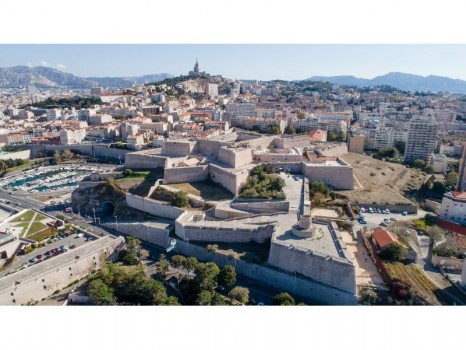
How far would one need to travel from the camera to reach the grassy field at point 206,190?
783 inches

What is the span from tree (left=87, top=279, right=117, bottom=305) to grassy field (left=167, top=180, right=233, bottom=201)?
8040mm

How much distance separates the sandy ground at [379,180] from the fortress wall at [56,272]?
13674 millimetres

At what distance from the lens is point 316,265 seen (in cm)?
1323

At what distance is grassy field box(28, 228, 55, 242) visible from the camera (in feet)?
54.9

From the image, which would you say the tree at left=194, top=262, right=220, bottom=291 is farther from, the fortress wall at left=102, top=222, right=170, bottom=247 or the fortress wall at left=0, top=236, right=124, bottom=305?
the fortress wall at left=0, top=236, right=124, bottom=305

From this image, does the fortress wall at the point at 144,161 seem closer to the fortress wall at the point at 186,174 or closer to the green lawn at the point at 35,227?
the fortress wall at the point at 186,174

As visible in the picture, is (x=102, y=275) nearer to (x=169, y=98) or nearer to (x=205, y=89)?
(x=169, y=98)

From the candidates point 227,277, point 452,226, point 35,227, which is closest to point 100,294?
point 227,277

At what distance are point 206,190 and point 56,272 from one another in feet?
30.0

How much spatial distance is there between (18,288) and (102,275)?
289 cm

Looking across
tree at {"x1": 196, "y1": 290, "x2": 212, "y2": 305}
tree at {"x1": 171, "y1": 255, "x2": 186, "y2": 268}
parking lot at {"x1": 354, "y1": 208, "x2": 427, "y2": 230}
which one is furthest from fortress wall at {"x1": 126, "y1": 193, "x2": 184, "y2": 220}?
parking lot at {"x1": 354, "y1": 208, "x2": 427, "y2": 230}

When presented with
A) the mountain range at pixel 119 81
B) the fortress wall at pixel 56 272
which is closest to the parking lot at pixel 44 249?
the fortress wall at pixel 56 272

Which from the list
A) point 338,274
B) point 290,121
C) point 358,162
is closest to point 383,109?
point 290,121

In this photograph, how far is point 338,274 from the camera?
41.7 ft
